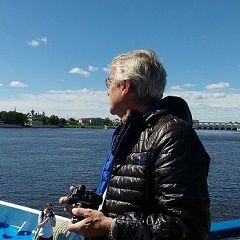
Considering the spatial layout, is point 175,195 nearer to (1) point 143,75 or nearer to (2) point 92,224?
(2) point 92,224

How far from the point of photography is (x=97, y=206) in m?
2.37

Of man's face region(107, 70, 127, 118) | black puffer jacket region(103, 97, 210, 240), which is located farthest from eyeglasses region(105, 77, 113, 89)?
black puffer jacket region(103, 97, 210, 240)

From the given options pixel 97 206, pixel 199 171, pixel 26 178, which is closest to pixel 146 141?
pixel 199 171

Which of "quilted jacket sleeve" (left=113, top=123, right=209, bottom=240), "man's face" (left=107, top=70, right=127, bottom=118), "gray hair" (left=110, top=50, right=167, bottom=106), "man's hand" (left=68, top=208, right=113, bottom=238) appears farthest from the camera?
"man's face" (left=107, top=70, right=127, bottom=118)

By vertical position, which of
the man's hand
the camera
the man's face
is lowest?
the man's hand

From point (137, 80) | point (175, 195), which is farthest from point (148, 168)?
point (137, 80)

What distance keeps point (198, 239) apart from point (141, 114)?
784mm

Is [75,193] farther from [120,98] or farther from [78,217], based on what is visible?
[120,98]

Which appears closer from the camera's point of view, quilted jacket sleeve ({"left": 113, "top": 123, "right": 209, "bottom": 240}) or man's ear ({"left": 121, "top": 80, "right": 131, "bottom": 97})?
quilted jacket sleeve ({"left": 113, "top": 123, "right": 209, "bottom": 240})

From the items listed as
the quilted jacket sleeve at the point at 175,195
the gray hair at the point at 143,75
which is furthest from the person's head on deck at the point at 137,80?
the quilted jacket sleeve at the point at 175,195

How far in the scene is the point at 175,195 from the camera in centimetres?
193

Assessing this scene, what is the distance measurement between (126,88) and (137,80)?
0.31 ft

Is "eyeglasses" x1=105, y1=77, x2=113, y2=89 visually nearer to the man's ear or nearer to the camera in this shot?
the man's ear

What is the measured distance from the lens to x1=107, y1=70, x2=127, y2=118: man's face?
244 centimetres
